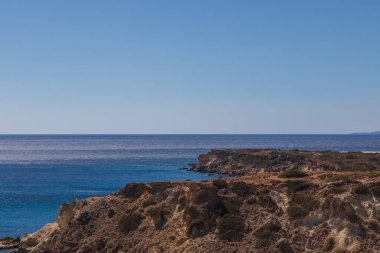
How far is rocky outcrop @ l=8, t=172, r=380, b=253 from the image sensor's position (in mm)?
37469

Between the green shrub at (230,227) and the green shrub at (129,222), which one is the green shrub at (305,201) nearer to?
the green shrub at (230,227)

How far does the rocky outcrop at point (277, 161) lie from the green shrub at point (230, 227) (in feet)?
220

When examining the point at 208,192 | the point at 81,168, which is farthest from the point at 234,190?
the point at 81,168

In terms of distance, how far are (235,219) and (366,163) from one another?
74.6 metres

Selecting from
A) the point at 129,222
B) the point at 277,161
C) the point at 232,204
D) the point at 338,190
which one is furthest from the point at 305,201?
the point at 277,161

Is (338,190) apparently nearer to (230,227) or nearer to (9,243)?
(230,227)

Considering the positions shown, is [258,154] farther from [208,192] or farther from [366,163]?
[208,192]

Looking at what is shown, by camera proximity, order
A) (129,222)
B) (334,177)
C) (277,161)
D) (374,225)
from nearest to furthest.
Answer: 1. (374,225)
2. (334,177)
3. (129,222)
4. (277,161)

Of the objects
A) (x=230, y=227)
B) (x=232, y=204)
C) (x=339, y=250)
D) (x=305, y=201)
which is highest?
(x=305, y=201)

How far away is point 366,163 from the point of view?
10762cm

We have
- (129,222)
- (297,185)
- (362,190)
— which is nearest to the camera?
(362,190)

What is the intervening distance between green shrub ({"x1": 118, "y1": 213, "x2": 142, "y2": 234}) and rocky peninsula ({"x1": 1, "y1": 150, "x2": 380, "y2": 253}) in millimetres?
83

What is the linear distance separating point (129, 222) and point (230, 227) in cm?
950

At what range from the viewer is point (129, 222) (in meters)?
44.6
